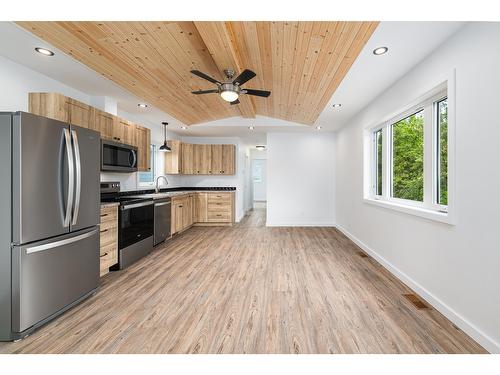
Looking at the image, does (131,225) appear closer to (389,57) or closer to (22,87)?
(22,87)

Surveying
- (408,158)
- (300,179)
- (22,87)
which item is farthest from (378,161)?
(22,87)

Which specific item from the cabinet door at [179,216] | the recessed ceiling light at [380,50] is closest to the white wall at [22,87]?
the cabinet door at [179,216]

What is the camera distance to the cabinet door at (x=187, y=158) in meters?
6.98

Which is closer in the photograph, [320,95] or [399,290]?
[399,290]

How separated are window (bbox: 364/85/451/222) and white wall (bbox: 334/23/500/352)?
200mm

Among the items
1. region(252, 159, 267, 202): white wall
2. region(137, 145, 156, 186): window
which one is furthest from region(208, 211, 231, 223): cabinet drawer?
region(252, 159, 267, 202): white wall

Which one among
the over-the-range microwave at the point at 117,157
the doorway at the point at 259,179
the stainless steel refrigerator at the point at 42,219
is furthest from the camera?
the doorway at the point at 259,179

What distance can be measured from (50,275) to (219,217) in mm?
4743

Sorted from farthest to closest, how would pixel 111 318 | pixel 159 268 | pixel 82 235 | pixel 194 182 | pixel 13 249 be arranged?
1. pixel 194 182
2. pixel 159 268
3. pixel 82 235
4. pixel 111 318
5. pixel 13 249

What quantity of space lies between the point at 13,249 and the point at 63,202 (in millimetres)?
501

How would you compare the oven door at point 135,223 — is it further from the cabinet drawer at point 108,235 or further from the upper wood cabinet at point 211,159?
the upper wood cabinet at point 211,159
